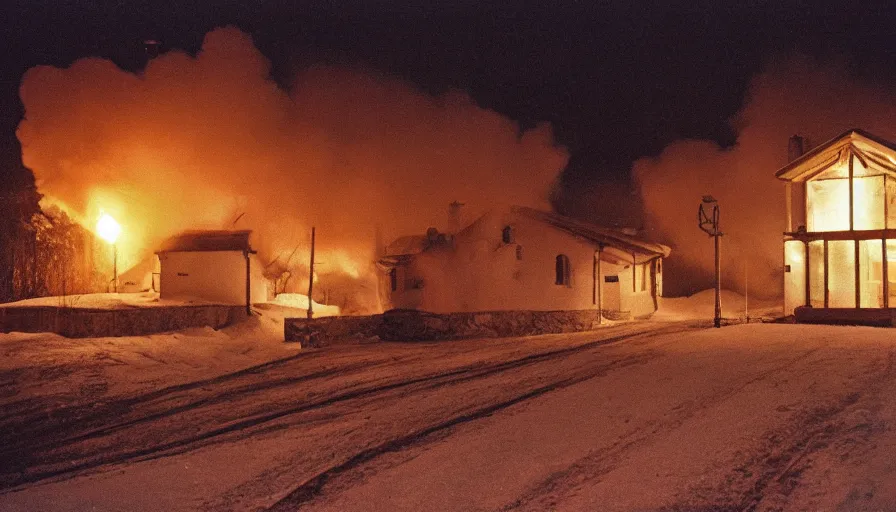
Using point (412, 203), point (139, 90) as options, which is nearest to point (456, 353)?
point (412, 203)

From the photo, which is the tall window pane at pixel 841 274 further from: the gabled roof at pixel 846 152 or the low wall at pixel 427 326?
the low wall at pixel 427 326

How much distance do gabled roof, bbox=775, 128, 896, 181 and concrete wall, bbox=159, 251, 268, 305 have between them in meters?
25.4

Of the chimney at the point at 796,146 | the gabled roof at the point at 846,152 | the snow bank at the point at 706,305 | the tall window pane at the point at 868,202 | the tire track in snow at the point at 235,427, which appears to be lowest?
the tire track in snow at the point at 235,427

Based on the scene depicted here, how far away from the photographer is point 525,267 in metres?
31.0

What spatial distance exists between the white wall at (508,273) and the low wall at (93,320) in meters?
10.6

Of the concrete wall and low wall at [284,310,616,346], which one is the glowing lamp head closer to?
the concrete wall

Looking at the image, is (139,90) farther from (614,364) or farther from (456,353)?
(614,364)

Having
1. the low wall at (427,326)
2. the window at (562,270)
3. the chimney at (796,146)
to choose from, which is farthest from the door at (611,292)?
the chimney at (796,146)

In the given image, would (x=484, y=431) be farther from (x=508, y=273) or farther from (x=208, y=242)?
(x=208, y=242)

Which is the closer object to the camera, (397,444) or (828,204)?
(397,444)

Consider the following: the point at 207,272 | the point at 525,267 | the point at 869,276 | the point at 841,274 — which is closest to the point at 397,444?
the point at 841,274

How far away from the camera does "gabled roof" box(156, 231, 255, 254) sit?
3675 centimetres

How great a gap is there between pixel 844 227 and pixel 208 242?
28957 millimetres

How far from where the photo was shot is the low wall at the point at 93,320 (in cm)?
2381
